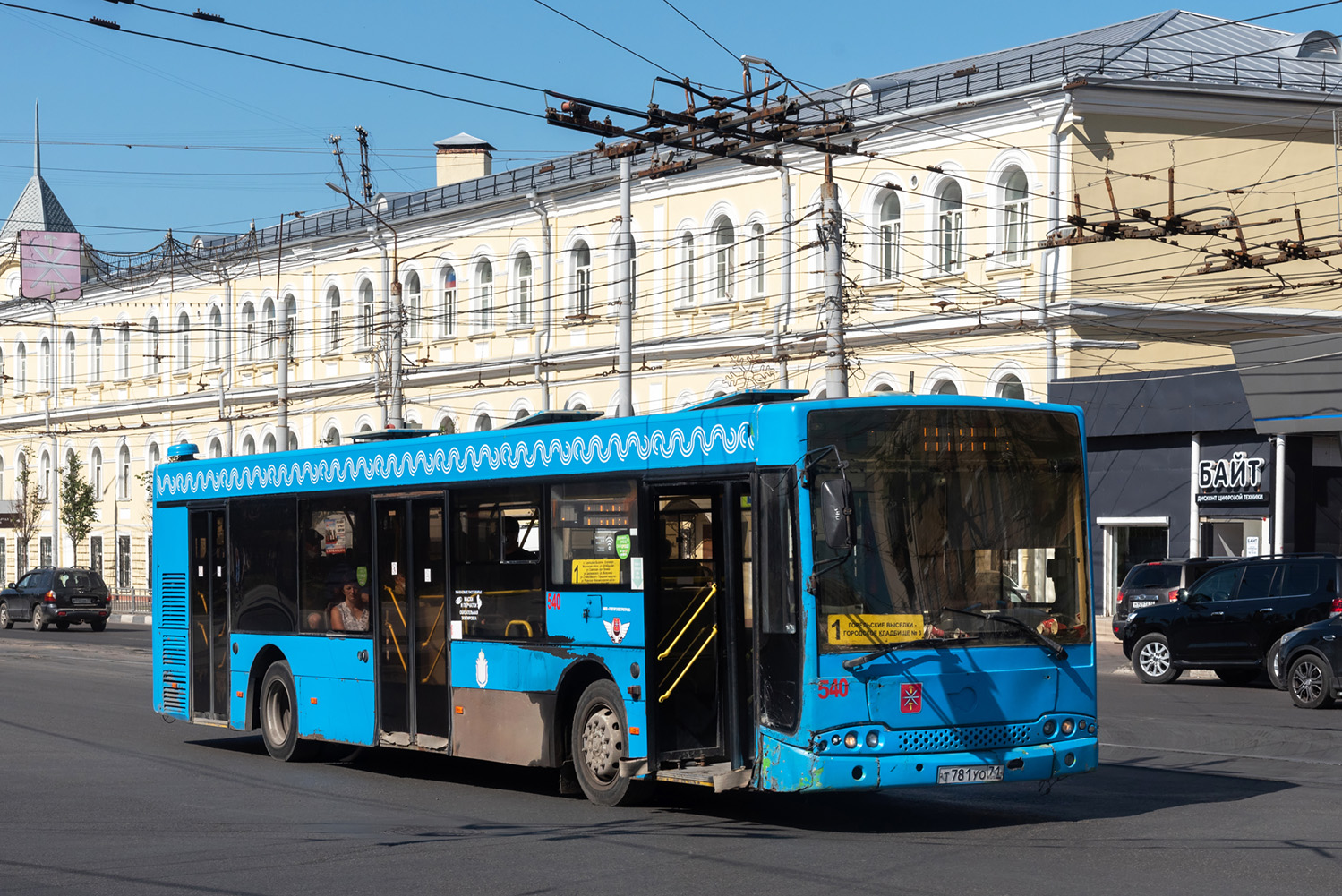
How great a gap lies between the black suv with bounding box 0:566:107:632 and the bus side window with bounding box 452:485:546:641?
33.8 metres

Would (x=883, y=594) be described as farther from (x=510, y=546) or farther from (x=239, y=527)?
(x=239, y=527)

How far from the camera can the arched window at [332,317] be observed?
181 feet

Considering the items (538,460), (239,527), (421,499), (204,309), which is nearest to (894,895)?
(538,460)

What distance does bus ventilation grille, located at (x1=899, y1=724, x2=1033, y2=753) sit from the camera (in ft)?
35.8

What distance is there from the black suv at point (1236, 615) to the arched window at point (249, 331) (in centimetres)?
3984

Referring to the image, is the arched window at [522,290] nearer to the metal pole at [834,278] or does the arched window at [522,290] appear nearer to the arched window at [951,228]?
the arched window at [951,228]

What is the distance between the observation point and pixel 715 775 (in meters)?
11.2

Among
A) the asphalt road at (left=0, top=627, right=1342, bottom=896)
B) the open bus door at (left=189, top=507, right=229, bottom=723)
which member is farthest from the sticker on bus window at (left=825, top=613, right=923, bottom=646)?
the open bus door at (left=189, top=507, right=229, bottom=723)

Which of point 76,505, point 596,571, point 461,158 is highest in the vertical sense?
point 461,158

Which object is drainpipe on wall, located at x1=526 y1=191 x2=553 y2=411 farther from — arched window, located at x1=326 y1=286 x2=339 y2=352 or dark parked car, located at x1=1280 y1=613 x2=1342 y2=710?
dark parked car, located at x1=1280 y1=613 x2=1342 y2=710

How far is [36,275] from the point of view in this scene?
141 feet

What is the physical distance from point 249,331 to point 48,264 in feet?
53.3

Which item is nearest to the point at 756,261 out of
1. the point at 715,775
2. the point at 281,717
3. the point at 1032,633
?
the point at 281,717

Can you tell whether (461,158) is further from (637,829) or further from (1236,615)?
(637,829)
